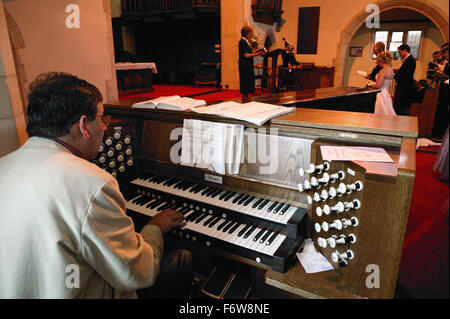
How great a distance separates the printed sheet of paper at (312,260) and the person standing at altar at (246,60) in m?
4.06

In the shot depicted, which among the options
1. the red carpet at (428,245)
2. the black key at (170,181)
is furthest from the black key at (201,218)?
the red carpet at (428,245)

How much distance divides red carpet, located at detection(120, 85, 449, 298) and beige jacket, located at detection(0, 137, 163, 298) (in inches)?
40.8

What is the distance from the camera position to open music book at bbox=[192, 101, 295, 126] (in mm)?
2029

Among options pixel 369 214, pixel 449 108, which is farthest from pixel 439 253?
pixel 369 214

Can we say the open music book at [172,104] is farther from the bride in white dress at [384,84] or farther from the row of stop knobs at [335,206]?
the bride in white dress at [384,84]

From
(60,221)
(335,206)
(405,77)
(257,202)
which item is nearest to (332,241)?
(335,206)

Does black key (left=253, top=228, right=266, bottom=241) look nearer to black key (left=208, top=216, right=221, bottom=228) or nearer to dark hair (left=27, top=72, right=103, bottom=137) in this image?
black key (left=208, top=216, right=221, bottom=228)

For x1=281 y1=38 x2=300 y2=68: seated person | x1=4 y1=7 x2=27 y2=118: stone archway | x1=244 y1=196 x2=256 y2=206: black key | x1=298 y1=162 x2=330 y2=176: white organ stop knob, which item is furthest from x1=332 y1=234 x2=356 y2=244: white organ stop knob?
x1=281 y1=38 x2=300 y2=68: seated person

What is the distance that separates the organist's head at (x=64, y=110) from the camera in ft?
4.49

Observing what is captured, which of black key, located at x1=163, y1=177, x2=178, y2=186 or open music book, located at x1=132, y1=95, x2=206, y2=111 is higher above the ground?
open music book, located at x1=132, y1=95, x2=206, y2=111

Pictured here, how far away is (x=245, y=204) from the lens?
2113 mm

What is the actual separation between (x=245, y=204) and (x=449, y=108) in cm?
139

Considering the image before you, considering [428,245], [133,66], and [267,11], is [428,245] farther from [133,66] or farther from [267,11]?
[267,11]

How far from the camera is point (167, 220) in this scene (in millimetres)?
1876
